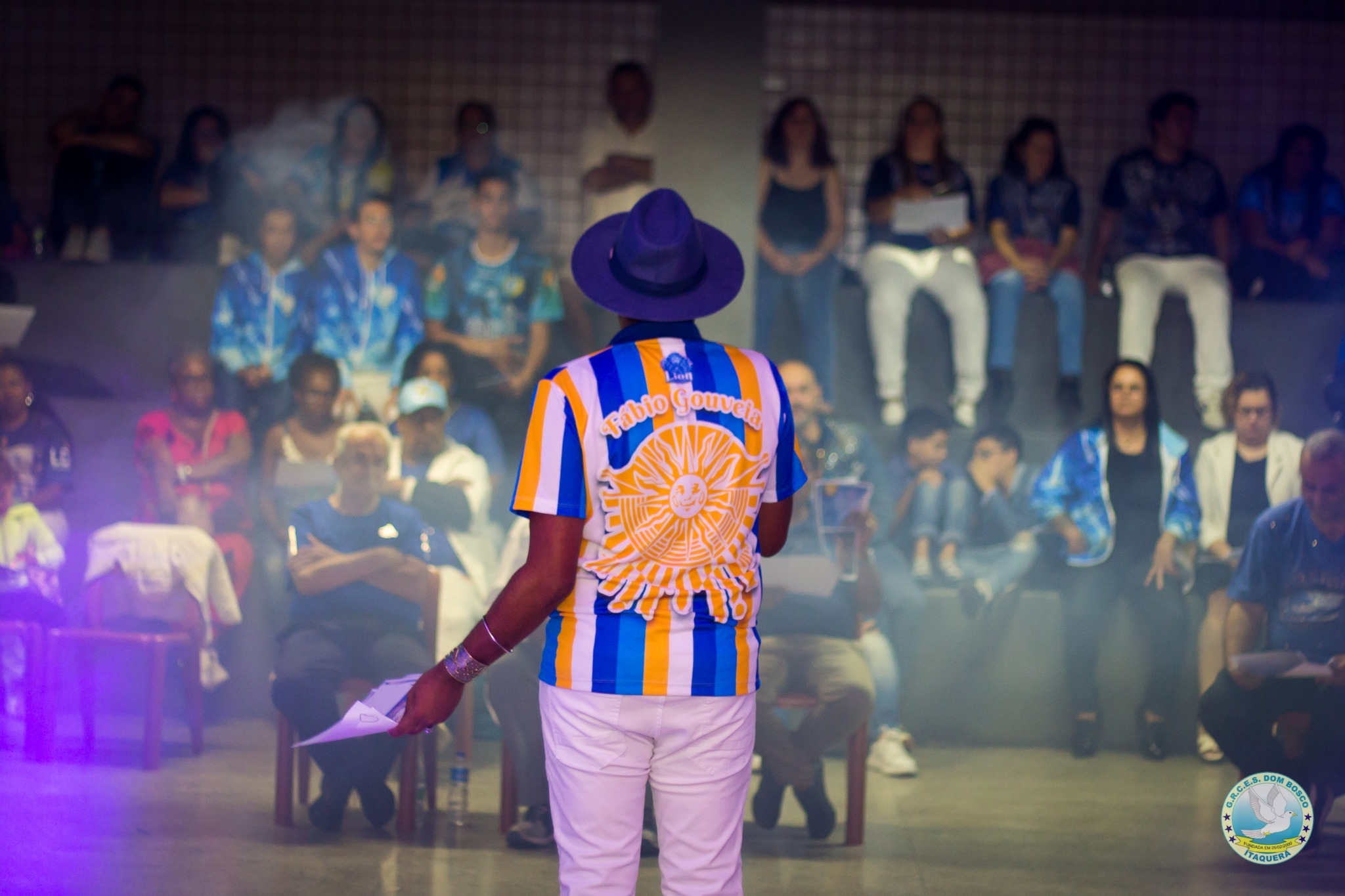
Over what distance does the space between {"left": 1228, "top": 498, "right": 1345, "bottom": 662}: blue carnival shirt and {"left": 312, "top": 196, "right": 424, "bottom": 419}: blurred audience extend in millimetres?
3252

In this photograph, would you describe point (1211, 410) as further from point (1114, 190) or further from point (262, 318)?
point (262, 318)

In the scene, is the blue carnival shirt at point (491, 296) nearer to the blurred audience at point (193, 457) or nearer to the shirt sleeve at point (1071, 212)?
the blurred audience at point (193, 457)

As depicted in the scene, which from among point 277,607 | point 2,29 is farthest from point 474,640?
point 2,29

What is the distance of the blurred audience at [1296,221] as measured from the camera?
20.1ft

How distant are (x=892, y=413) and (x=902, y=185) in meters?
0.98

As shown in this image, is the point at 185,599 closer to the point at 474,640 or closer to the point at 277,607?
the point at 277,607

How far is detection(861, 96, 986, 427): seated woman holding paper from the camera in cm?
582

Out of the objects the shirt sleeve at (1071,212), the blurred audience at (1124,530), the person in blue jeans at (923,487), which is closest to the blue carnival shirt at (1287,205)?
the shirt sleeve at (1071,212)

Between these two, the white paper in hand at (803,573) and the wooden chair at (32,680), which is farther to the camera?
the wooden chair at (32,680)

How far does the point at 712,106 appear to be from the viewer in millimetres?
4418

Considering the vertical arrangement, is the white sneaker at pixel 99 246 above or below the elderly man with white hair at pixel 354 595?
above

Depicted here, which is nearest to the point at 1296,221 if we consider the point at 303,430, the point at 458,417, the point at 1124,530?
the point at 1124,530

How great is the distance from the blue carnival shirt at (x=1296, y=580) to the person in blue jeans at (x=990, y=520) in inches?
42.6

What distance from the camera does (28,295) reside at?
6164 mm
